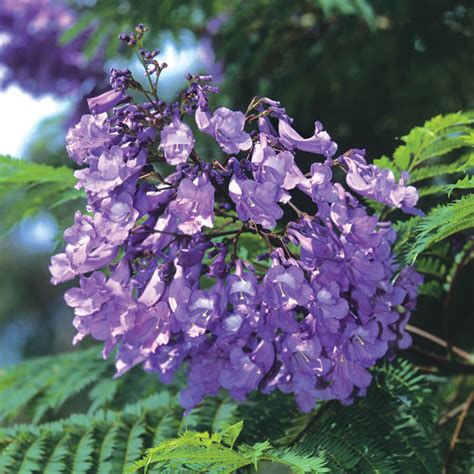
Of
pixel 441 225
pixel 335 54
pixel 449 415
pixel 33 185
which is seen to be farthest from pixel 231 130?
pixel 335 54

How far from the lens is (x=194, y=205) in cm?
171

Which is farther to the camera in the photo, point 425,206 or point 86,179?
point 425,206

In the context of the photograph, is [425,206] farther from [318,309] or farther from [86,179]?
[86,179]

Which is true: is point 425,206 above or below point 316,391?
above

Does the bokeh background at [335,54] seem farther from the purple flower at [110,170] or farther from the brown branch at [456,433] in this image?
the purple flower at [110,170]

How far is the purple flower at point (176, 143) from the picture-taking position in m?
1.68

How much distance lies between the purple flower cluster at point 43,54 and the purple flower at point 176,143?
334 centimetres

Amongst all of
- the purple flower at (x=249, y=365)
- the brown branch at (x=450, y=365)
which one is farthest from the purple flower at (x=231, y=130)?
the brown branch at (x=450, y=365)

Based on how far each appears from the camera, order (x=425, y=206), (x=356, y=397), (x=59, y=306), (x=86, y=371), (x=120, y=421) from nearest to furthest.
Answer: (x=356, y=397)
(x=120, y=421)
(x=425, y=206)
(x=86, y=371)
(x=59, y=306)

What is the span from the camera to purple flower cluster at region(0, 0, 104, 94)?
5.04 metres

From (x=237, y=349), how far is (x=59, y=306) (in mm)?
22127

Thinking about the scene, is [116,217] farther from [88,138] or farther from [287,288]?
[287,288]

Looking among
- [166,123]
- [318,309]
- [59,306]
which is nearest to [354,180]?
[318,309]

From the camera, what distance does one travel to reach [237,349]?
1857mm
